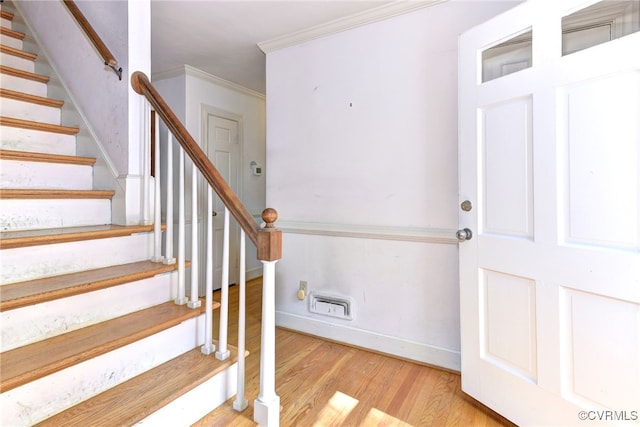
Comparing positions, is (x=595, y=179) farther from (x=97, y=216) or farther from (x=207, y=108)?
(x=207, y=108)

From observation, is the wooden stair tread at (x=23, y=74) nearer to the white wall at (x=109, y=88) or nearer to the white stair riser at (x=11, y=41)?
the white wall at (x=109, y=88)

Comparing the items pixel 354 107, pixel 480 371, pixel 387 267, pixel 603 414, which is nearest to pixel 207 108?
pixel 354 107

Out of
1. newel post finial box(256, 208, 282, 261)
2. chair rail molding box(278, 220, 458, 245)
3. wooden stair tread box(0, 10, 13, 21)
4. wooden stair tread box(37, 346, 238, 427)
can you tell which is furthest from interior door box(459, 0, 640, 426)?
wooden stair tread box(0, 10, 13, 21)

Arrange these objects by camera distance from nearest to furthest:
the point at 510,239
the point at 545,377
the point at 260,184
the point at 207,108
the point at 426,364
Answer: the point at 545,377, the point at 510,239, the point at 426,364, the point at 207,108, the point at 260,184

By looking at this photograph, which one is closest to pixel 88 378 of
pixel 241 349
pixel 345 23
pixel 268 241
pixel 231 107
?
pixel 241 349

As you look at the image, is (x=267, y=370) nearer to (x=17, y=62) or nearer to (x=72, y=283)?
(x=72, y=283)

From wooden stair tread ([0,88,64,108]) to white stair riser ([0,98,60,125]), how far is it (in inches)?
0.7

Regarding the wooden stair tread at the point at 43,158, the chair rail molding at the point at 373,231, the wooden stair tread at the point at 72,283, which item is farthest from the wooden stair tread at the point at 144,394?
the wooden stair tread at the point at 43,158

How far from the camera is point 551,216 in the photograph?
1.31 metres

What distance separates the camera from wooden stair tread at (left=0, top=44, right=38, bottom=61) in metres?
2.06

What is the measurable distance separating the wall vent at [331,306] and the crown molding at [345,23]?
6.57ft

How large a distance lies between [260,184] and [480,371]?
3.23 meters

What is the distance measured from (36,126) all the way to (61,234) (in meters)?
0.85

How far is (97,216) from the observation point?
1.79 metres
